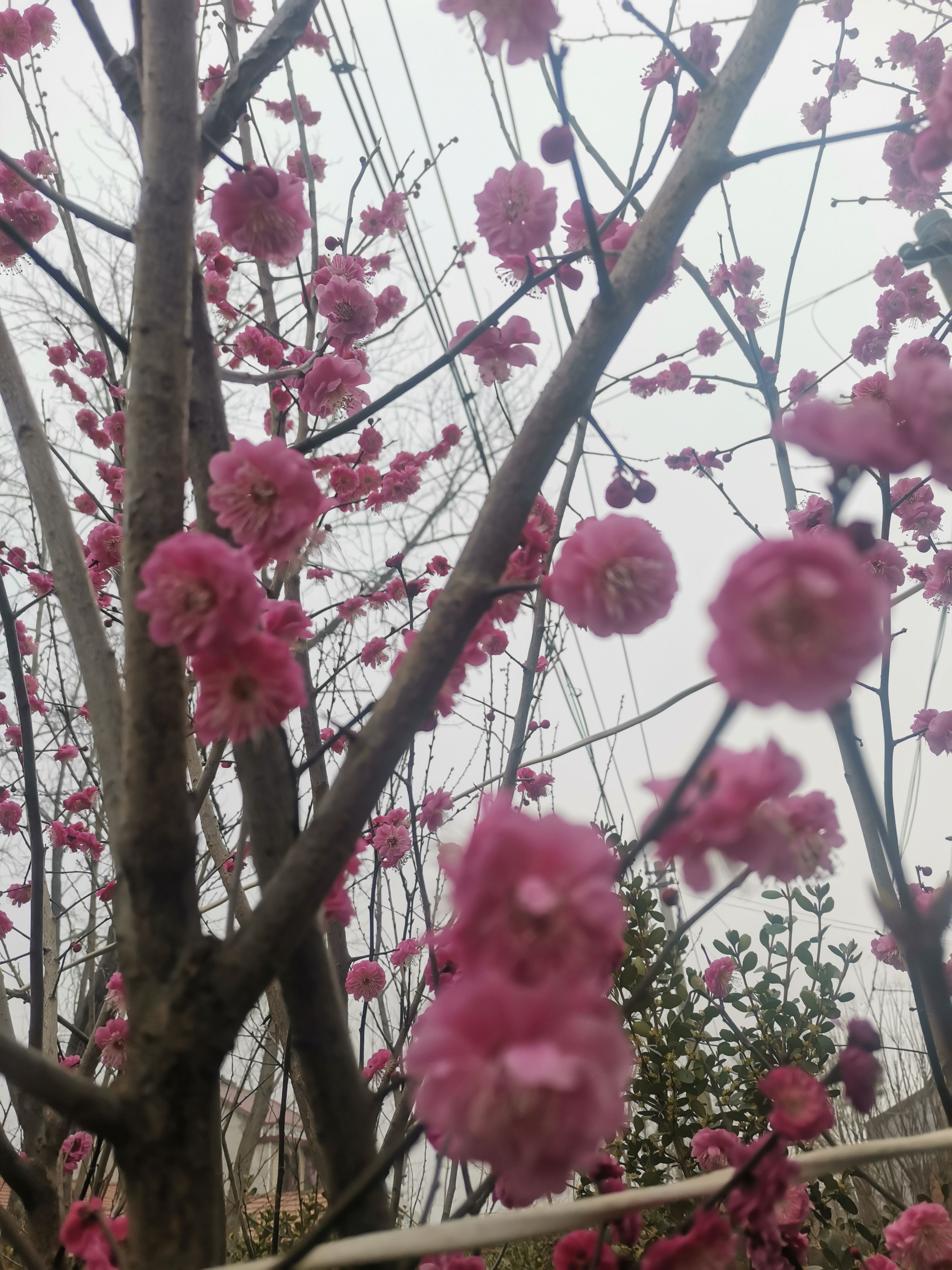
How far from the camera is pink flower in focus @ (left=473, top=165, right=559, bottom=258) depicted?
3.39 ft

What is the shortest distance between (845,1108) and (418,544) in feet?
10.8

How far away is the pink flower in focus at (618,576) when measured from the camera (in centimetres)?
60

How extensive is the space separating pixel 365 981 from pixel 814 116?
10.1ft

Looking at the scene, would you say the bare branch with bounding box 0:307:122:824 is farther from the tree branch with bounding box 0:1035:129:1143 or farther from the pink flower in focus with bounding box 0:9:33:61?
the pink flower in focus with bounding box 0:9:33:61

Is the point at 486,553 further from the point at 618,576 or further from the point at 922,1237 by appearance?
the point at 922,1237

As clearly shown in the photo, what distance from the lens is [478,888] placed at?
14.6 inches

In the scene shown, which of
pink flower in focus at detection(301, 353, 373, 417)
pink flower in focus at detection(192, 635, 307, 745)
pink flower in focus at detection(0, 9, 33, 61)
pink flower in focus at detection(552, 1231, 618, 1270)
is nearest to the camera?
pink flower in focus at detection(192, 635, 307, 745)

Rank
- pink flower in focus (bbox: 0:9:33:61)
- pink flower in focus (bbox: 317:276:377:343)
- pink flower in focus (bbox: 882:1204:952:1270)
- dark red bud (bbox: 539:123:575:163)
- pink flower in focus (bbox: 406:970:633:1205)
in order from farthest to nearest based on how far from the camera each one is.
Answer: pink flower in focus (bbox: 0:9:33:61)
pink flower in focus (bbox: 317:276:377:343)
pink flower in focus (bbox: 882:1204:952:1270)
dark red bud (bbox: 539:123:575:163)
pink flower in focus (bbox: 406:970:633:1205)

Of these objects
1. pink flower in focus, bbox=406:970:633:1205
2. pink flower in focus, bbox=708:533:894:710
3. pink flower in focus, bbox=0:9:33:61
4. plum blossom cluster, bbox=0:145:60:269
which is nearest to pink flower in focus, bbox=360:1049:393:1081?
pink flower in focus, bbox=406:970:633:1205

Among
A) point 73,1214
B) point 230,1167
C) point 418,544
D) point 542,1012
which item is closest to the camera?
point 542,1012

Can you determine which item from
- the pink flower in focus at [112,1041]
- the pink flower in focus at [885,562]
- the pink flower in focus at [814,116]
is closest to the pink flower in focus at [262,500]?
the pink flower in focus at [885,562]

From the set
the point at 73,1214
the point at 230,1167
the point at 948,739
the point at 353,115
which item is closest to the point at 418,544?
the point at 353,115

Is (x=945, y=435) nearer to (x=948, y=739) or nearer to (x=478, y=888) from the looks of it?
(x=478, y=888)

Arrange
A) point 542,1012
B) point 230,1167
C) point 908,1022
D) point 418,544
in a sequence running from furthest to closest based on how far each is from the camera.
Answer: point 418,544, point 908,1022, point 230,1167, point 542,1012
